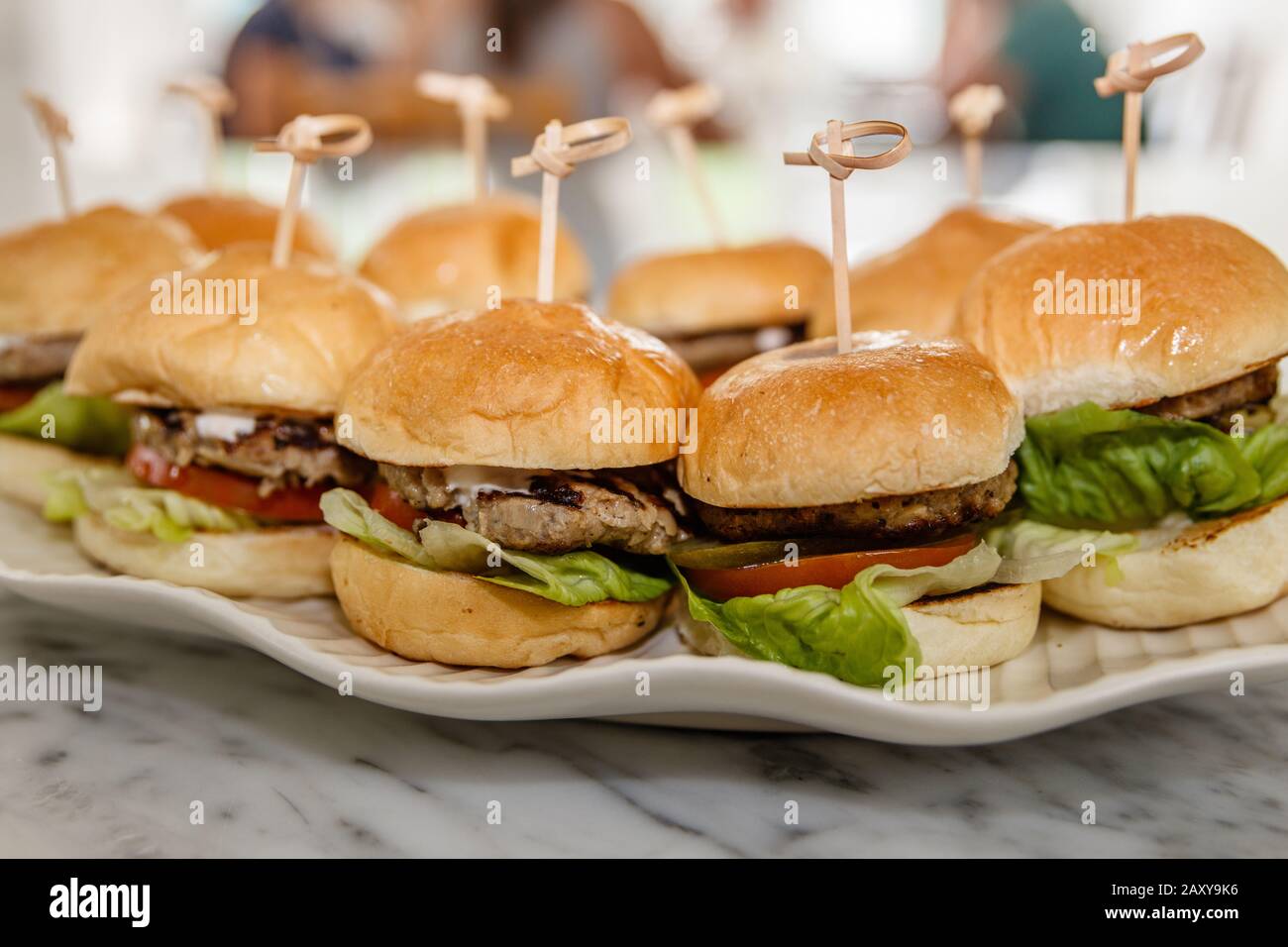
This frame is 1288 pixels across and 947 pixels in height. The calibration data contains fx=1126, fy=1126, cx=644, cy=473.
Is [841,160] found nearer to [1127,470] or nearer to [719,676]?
[1127,470]

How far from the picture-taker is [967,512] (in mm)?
2262

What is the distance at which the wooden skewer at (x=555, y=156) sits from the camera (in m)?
2.59

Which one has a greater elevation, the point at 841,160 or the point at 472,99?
the point at 472,99

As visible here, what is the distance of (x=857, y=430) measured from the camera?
2119 millimetres

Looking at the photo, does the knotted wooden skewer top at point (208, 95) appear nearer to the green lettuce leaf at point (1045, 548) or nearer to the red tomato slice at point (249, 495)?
the red tomato slice at point (249, 495)

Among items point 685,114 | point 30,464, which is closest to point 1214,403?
point 685,114

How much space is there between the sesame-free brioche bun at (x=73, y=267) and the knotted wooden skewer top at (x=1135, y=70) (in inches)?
107

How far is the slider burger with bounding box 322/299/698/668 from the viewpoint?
2.29 m

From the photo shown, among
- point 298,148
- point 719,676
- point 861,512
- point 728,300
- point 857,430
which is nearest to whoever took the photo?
point 719,676

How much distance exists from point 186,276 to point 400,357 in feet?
2.85

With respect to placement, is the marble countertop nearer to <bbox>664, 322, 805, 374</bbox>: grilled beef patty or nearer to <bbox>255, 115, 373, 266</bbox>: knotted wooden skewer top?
<bbox>255, 115, 373, 266</bbox>: knotted wooden skewer top

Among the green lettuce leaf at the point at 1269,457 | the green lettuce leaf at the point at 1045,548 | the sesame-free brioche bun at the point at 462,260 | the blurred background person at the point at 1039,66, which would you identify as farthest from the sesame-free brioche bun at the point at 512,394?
the blurred background person at the point at 1039,66

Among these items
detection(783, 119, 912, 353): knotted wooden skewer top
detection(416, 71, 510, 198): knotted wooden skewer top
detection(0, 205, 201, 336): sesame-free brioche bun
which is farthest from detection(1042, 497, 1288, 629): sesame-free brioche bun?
detection(0, 205, 201, 336): sesame-free brioche bun

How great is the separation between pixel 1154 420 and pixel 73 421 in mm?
3045
